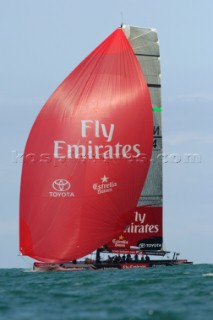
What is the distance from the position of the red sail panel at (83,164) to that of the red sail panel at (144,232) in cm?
993

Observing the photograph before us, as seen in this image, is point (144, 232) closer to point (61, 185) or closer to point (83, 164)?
point (83, 164)

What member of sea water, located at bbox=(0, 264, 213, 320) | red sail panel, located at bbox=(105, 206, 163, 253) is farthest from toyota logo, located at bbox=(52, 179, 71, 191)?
red sail panel, located at bbox=(105, 206, 163, 253)

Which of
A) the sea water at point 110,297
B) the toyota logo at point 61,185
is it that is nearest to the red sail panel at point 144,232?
the toyota logo at point 61,185

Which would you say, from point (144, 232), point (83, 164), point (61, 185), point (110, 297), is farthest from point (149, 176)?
point (110, 297)

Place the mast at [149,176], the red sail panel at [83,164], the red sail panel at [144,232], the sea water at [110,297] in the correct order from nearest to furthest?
the sea water at [110,297] → the red sail panel at [83,164] → the mast at [149,176] → the red sail panel at [144,232]

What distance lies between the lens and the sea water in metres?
28.7

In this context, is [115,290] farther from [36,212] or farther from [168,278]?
[36,212]

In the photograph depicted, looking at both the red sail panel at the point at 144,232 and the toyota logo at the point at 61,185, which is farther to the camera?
the red sail panel at the point at 144,232

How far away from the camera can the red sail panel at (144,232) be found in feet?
194

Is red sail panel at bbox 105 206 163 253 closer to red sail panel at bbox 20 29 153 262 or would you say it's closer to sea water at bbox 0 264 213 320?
red sail panel at bbox 20 29 153 262

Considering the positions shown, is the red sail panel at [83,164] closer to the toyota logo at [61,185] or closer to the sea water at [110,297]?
the toyota logo at [61,185]

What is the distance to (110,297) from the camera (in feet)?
111

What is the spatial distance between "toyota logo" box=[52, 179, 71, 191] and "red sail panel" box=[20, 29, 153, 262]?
53mm

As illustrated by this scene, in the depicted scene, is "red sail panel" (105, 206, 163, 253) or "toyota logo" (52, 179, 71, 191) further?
"red sail panel" (105, 206, 163, 253)
